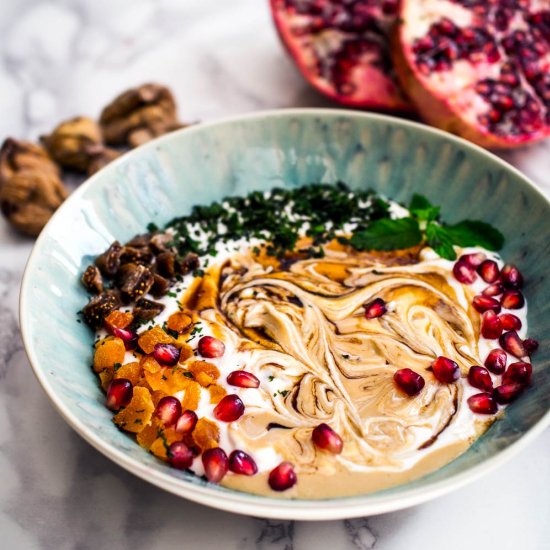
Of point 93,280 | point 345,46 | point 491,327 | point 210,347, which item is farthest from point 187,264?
point 345,46

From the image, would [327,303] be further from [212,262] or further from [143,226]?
[143,226]

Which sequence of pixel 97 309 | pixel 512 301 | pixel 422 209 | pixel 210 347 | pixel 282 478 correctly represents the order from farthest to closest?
pixel 422 209 < pixel 512 301 < pixel 97 309 < pixel 210 347 < pixel 282 478

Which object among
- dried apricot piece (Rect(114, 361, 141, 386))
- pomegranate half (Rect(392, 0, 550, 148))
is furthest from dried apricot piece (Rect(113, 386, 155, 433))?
pomegranate half (Rect(392, 0, 550, 148))

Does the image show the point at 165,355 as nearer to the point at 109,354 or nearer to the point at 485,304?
the point at 109,354

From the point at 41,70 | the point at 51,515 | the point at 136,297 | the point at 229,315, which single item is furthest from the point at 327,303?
the point at 41,70

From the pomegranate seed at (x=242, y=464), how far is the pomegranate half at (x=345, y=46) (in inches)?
78.2

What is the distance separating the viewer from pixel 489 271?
96.1 inches

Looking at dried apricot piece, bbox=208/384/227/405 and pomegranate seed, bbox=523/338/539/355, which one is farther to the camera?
pomegranate seed, bbox=523/338/539/355

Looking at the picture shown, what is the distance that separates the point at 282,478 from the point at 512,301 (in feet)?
3.44

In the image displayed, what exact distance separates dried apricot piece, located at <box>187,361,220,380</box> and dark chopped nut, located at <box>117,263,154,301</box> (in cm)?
38

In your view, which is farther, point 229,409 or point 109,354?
point 109,354

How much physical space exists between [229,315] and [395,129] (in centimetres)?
108

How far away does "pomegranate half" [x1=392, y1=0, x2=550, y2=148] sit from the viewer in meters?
3.03

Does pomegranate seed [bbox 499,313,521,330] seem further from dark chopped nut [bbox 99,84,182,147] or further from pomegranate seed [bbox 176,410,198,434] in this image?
dark chopped nut [bbox 99,84,182,147]
